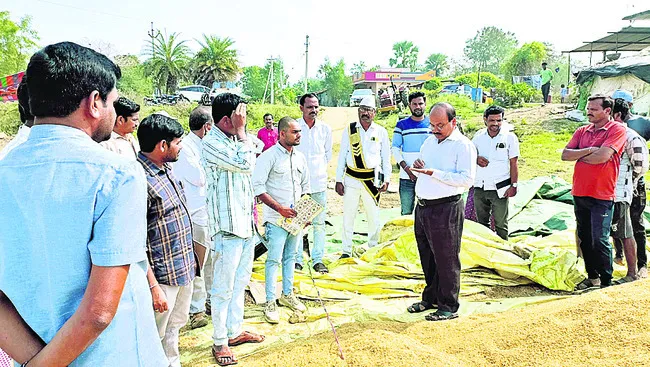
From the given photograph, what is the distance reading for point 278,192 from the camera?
4.10 m

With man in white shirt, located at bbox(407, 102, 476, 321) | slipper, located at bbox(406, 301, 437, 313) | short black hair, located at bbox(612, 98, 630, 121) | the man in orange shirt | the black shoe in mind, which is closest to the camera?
man in white shirt, located at bbox(407, 102, 476, 321)

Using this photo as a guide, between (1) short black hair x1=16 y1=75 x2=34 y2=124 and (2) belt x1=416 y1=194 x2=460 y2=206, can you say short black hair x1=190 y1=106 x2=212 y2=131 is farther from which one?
(2) belt x1=416 y1=194 x2=460 y2=206

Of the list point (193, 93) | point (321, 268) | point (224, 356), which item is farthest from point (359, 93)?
point (224, 356)

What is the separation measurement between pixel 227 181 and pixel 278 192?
2.85 ft

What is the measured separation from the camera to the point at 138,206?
49.6 inches

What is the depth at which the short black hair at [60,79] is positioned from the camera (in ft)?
4.06

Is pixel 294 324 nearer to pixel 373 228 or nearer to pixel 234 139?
pixel 234 139

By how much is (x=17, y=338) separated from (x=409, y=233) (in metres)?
4.40

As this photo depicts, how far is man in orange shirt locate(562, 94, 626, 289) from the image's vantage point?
171 inches

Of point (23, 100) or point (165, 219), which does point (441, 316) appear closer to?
point (165, 219)

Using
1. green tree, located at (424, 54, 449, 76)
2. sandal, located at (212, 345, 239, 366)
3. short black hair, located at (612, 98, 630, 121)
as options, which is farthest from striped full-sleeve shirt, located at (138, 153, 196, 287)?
green tree, located at (424, 54, 449, 76)

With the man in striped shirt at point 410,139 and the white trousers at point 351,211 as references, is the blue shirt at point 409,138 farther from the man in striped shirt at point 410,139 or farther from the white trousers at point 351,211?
the white trousers at point 351,211

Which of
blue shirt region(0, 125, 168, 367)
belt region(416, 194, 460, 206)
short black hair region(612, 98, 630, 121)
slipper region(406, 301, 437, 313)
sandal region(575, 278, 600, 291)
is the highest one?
short black hair region(612, 98, 630, 121)

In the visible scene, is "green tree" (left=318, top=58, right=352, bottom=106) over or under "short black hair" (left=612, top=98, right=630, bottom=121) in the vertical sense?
over
